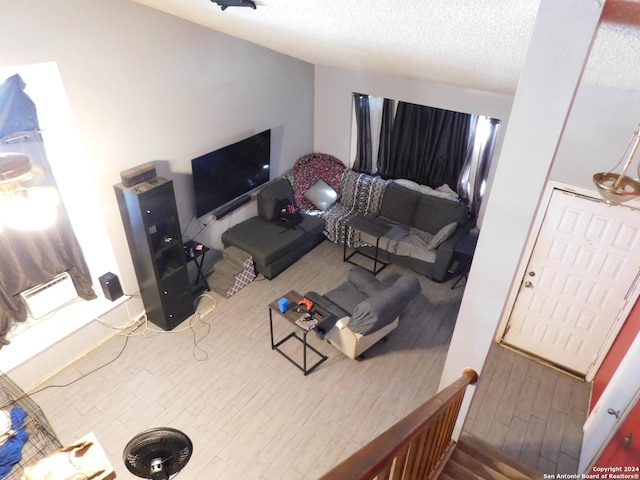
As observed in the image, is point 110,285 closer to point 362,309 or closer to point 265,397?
point 265,397

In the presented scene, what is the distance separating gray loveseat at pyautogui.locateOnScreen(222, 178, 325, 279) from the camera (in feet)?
17.2

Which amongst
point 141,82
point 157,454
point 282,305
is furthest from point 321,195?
point 157,454

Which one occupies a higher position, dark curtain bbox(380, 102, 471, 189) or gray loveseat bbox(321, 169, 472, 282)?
dark curtain bbox(380, 102, 471, 189)

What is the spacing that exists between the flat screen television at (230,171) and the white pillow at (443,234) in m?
2.37

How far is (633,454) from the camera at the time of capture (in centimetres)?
243

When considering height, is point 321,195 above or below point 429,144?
below

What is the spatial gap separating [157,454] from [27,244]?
2.71 m

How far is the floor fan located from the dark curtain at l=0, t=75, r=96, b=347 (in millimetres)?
2545

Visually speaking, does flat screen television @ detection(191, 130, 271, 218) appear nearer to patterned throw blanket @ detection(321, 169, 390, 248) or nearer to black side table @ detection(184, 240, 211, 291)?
black side table @ detection(184, 240, 211, 291)

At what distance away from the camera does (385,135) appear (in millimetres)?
6004

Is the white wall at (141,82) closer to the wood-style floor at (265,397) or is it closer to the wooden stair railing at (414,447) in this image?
the wood-style floor at (265,397)

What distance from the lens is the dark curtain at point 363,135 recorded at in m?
6.01

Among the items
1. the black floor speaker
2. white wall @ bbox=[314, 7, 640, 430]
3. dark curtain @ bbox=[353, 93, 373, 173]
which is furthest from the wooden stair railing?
dark curtain @ bbox=[353, 93, 373, 173]


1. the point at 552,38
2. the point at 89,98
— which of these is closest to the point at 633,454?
the point at 552,38
